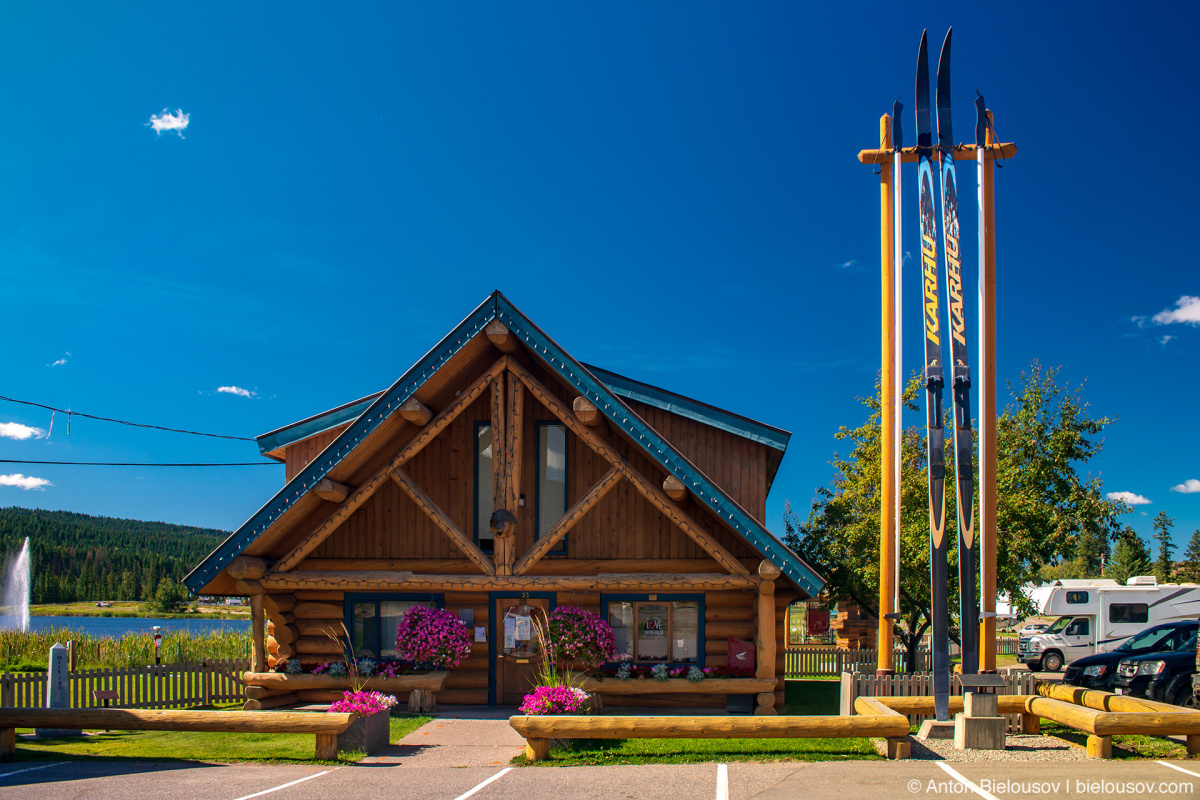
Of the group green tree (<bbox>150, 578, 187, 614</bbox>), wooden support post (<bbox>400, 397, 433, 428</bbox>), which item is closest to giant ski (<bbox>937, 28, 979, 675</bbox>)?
wooden support post (<bbox>400, 397, 433, 428</bbox>)

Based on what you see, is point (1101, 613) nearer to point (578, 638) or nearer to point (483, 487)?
point (578, 638)

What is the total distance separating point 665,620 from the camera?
1488 cm

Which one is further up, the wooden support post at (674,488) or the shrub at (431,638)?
the wooden support post at (674,488)

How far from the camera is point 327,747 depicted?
10.1 m

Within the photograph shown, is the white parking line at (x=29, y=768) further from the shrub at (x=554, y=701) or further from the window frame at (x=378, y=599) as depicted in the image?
the shrub at (x=554, y=701)

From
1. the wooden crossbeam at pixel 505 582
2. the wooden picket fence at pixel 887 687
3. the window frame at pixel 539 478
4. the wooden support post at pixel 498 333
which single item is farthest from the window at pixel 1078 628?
the wooden support post at pixel 498 333

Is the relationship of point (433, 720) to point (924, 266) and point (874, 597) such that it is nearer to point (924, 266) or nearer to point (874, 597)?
point (924, 266)

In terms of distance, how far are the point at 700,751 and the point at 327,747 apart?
4604 mm

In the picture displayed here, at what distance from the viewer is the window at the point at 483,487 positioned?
1514 cm

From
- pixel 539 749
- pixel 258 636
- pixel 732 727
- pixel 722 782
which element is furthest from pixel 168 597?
pixel 722 782

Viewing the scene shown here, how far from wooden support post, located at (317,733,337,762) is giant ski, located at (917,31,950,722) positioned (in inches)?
292

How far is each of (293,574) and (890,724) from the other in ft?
32.2

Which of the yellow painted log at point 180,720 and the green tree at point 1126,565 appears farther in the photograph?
the green tree at point 1126,565

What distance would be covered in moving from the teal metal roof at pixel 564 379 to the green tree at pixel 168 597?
7972 centimetres
